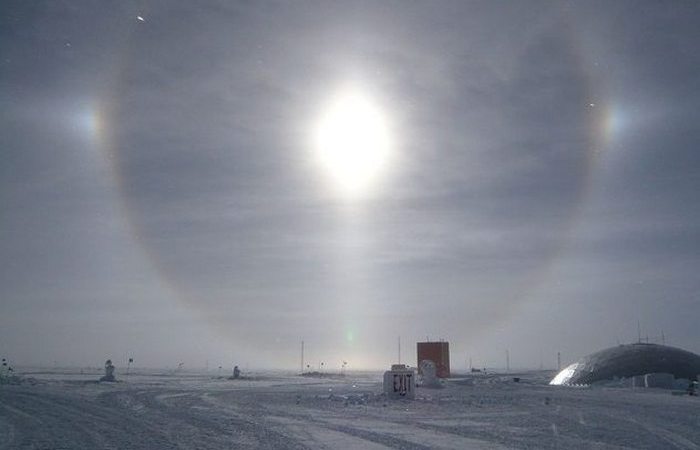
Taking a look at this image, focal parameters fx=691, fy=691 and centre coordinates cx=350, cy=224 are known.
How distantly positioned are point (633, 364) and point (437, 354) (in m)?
33.5

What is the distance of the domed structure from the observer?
11581cm

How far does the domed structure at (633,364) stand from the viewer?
380ft

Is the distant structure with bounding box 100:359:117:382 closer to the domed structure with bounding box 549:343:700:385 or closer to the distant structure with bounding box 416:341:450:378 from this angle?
the distant structure with bounding box 416:341:450:378

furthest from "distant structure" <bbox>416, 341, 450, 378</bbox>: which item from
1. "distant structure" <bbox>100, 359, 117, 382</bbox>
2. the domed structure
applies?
"distant structure" <bbox>100, 359, 117, 382</bbox>

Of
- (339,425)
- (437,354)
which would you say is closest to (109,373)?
(437,354)

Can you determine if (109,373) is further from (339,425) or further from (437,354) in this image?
(339,425)

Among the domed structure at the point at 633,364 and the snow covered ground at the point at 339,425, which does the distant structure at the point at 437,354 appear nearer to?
the domed structure at the point at 633,364

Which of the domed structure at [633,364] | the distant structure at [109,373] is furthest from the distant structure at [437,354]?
the distant structure at [109,373]

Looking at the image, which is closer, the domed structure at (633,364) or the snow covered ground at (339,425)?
the snow covered ground at (339,425)

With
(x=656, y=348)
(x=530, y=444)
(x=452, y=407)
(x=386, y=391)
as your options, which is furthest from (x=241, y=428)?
(x=656, y=348)

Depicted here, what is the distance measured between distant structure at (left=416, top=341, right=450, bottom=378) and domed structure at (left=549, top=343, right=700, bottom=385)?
62.6 ft

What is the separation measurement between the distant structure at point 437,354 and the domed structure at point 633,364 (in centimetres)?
1908

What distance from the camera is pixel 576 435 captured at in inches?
1174

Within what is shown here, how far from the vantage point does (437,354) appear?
12000 centimetres
